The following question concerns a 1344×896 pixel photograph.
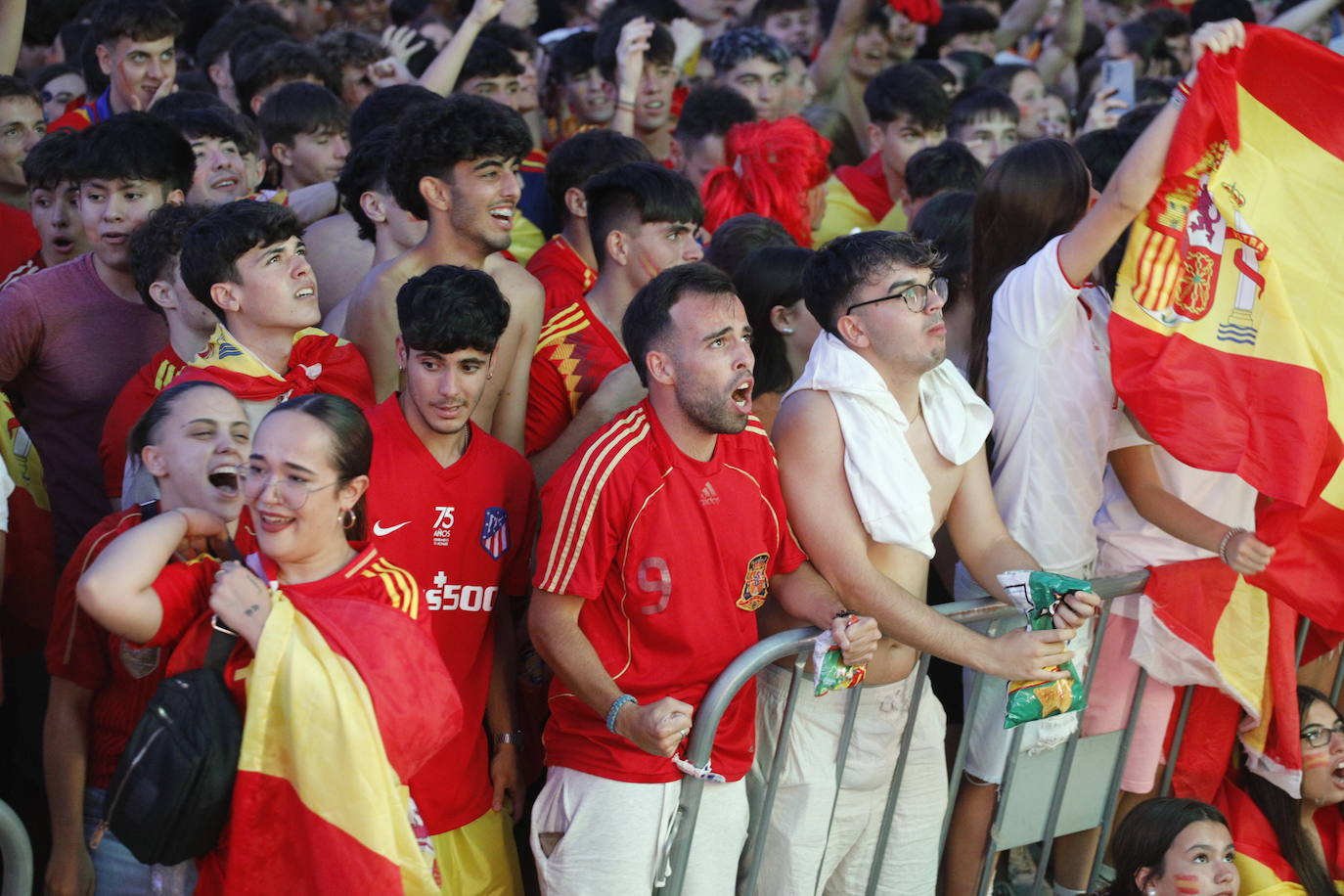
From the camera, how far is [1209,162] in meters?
4.10

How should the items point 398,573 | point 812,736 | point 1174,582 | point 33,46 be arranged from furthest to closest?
point 33,46 → point 1174,582 → point 812,736 → point 398,573

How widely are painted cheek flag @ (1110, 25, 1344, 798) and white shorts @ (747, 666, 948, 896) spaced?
895 millimetres

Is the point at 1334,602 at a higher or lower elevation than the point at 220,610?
lower

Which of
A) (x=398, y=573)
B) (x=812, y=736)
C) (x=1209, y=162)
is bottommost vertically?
(x=812, y=736)

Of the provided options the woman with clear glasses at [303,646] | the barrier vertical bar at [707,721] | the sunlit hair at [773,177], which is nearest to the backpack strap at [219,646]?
the woman with clear glasses at [303,646]

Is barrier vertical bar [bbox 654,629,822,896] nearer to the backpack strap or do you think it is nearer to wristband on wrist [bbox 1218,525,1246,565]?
the backpack strap

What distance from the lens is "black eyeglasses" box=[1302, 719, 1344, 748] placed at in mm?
4750

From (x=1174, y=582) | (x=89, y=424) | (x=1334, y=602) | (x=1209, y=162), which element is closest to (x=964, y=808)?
(x=1174, y=582)

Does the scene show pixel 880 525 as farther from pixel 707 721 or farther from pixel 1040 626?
pixel 707 721

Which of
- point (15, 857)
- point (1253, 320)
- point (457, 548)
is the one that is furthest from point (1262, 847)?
point (15, 857)

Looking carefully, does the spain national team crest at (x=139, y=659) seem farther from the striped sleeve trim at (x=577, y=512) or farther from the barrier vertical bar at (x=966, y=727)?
the barrier vertical bar at (x=966, y=727)

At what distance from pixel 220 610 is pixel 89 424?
1.68m

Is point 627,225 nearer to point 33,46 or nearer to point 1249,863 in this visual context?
point 1249,863

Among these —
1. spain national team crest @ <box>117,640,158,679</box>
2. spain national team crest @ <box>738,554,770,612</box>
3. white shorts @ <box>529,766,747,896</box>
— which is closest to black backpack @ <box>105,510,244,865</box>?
spain national team crest @ <box>117,640,158,679</box>
